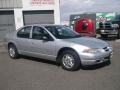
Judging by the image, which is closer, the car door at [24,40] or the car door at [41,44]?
the car door at [41,44]

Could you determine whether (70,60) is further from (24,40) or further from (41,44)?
(24,40)

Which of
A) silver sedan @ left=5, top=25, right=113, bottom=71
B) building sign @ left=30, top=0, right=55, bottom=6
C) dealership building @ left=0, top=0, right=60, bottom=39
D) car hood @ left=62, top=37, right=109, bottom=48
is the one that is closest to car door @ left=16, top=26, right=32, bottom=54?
silver sedan @ left=5, top=25, right=113, bottom=71

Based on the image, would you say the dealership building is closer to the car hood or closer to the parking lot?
the parking lot

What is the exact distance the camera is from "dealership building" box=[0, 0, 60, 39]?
2008 centimetres

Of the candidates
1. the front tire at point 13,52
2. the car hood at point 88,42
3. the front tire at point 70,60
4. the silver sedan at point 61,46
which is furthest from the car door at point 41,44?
the front tire at point 13,52

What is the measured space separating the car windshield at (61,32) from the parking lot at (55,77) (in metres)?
1.10

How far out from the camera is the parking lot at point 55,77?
6.12 metres

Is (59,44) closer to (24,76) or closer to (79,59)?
(79,59)

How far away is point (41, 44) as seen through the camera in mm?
8656

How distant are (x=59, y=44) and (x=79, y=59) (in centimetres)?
92

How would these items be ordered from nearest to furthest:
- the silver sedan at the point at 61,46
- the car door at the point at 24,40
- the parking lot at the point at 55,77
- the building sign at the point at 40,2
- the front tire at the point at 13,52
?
the parking lot at the point at 55,77
the silver sedan at the point at 61,46
the car door at the point at 24,40
the front tire at the point at 13,52
the building sign at the point at 40,2

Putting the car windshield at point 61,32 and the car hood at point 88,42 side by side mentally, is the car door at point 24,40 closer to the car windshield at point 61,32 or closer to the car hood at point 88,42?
the car windshield at point 61,32

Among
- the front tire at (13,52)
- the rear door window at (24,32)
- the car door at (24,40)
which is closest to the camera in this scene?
the car door at (24,40)

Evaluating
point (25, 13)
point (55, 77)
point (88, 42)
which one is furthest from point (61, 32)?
point (25, 13)
